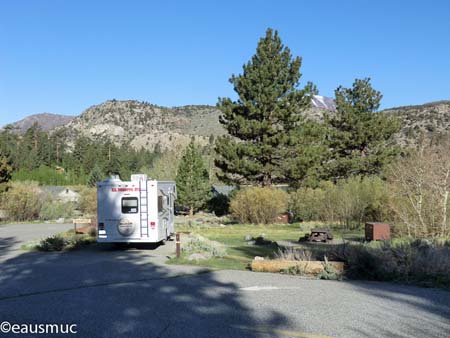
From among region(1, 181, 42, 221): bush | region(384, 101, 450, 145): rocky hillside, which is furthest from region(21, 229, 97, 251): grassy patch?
region(384, 101, 450, 145): rocky hillside

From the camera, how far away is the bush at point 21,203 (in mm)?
34469

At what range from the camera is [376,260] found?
9.52m

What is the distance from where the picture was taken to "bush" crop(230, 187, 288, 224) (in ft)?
90.3

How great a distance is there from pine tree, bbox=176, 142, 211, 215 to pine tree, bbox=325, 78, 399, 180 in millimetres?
11425

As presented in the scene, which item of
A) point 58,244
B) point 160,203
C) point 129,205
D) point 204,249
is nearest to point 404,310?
point 204,249

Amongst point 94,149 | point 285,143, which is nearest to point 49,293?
point 285,143

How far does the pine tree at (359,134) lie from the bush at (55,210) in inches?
898

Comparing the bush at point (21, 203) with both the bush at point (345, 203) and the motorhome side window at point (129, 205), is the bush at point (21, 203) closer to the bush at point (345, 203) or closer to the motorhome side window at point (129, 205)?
the bush at point (345, 203)

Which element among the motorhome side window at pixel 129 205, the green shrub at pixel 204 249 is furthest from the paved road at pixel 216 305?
the motorhome side window at pixel 129 205

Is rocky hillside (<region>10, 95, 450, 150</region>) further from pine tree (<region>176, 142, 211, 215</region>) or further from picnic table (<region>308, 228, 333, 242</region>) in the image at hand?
picnic table (<region>308, 228, 333, 242</region>)

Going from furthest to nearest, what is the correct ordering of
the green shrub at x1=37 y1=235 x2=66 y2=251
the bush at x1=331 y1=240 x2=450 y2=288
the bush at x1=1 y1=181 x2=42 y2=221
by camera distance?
the bush at x1=1 y1=181 x2=42 y2=221 < the green shrub at x1=37 y1=235 x2=66 y2=251 < the bush at x1=331 y1=240 x2=450 y2=288

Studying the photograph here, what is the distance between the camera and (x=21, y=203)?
34812 millimetres

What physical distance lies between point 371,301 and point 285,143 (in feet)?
80.6

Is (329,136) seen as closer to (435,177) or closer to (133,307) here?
(435,177)
